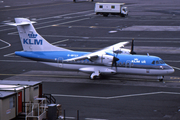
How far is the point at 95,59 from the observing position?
36.1 meters

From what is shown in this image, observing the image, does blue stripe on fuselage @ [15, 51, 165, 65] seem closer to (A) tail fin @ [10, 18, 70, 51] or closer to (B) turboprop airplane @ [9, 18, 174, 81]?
(B) turboprop airplane @ [9, 18, 174, 81]

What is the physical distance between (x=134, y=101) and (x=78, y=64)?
33.6 feet

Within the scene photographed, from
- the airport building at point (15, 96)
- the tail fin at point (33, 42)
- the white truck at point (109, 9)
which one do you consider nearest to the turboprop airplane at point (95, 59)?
the tail fin at point (33, 42)

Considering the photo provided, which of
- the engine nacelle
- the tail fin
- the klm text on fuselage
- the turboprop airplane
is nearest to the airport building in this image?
→ the turboprop airplane

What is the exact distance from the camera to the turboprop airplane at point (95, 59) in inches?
1396

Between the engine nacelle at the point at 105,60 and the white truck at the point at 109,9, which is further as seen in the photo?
the white truck at the point at 109,9

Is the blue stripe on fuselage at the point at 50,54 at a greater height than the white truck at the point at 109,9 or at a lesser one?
lesser

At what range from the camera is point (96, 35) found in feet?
220

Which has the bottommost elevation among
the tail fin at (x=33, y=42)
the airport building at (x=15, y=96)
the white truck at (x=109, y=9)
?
the airport building at (x=15, y=96)

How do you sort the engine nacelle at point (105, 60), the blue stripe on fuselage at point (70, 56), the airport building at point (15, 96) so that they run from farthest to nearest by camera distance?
the blue stripe on fuselage at point (70, 56) → the engine nacelle at point (105, 60) → the airport building at point (15, 96)

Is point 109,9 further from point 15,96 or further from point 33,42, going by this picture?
point 15,96

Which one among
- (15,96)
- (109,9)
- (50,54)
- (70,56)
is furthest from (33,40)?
(109,9)

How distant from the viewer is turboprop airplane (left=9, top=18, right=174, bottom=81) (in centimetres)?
3547

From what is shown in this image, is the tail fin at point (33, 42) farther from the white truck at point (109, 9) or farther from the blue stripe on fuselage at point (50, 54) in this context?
the white truck at point (109, 9)
